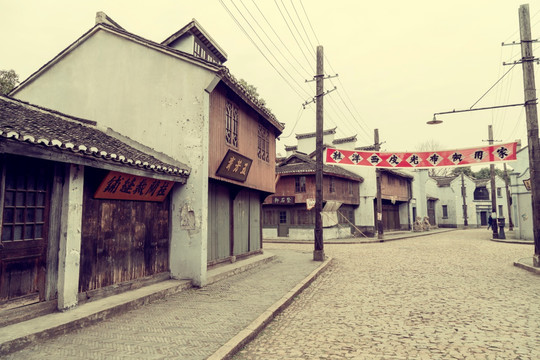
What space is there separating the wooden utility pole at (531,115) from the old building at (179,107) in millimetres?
10062

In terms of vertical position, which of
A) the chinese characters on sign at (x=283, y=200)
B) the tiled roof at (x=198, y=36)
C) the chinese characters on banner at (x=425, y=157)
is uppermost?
the tiled roof at (x=198, y=36)

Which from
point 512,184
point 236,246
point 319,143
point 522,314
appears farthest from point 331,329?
point 512,184

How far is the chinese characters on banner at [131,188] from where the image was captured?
277 inches

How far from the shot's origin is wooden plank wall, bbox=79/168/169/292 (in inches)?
270

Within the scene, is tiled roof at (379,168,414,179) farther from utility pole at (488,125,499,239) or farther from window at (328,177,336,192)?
utility pole at (488,125,499,239)

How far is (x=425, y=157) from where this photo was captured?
17.5 metres

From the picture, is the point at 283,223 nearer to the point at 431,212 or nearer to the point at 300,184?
the point at 300,184

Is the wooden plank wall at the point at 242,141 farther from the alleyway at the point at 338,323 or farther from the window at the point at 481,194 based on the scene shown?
the window at the point at 481,194

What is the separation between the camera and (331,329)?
19.1ft

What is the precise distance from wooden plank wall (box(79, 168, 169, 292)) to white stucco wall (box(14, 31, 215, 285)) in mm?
476

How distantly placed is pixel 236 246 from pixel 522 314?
29.7ft

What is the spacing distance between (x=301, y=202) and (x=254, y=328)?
69.9 feet

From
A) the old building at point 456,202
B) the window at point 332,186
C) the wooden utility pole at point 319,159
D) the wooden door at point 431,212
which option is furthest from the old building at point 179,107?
the old building at point 456,202

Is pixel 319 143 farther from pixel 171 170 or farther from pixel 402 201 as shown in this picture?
pixel 402 201
